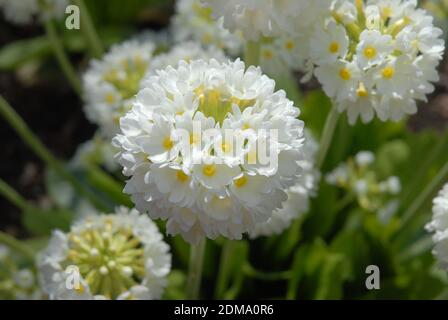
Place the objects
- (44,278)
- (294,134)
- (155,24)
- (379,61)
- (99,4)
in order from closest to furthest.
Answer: (294,134)
(379,61)
(44,278)
(99,4)
(155,24)

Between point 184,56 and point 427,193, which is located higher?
point 184,56

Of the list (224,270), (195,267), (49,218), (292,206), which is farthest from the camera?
(49,218)

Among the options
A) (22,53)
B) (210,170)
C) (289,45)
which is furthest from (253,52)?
(22,53)

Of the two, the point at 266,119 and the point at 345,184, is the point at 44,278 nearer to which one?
the point at 266,119

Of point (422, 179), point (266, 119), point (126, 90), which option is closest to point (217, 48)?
point (126, 90)

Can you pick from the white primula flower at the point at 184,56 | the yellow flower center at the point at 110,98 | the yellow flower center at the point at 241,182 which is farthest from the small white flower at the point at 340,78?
the yellow flower center at the point at 110,98

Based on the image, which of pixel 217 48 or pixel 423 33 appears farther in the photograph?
pixel 217 48

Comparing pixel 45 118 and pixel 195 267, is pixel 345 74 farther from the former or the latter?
pixel 45 118
